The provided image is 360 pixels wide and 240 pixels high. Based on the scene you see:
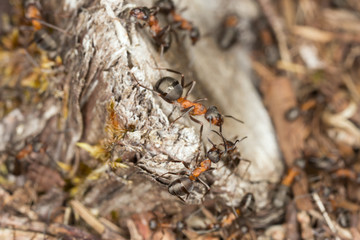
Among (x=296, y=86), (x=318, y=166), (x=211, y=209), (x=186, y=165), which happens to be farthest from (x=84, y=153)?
(x=296, y=86)

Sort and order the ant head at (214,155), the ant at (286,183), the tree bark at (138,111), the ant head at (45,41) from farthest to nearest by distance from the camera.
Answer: the ant at (286,183) → the ant head at (45,41) → the ant head at (214,155) → the tree bark at (138,111)

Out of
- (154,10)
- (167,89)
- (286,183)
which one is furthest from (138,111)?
(286,183)

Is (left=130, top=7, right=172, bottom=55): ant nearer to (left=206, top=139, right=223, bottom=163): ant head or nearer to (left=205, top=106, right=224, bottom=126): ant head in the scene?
(left=205, top=106, right=224, bottom=126): ant head

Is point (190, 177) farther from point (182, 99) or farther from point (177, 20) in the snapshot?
point (177, 20)

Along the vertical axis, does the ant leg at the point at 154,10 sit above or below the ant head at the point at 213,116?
above

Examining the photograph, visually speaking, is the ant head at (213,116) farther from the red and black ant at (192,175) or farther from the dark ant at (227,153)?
the red and black ant at (192,175)

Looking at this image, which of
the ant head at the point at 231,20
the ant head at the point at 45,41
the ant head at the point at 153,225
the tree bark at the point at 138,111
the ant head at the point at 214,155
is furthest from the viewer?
the ant head at the point at 231,20

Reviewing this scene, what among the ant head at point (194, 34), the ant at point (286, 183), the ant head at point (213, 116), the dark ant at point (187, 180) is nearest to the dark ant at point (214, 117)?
the ant head at point (213, 116)
